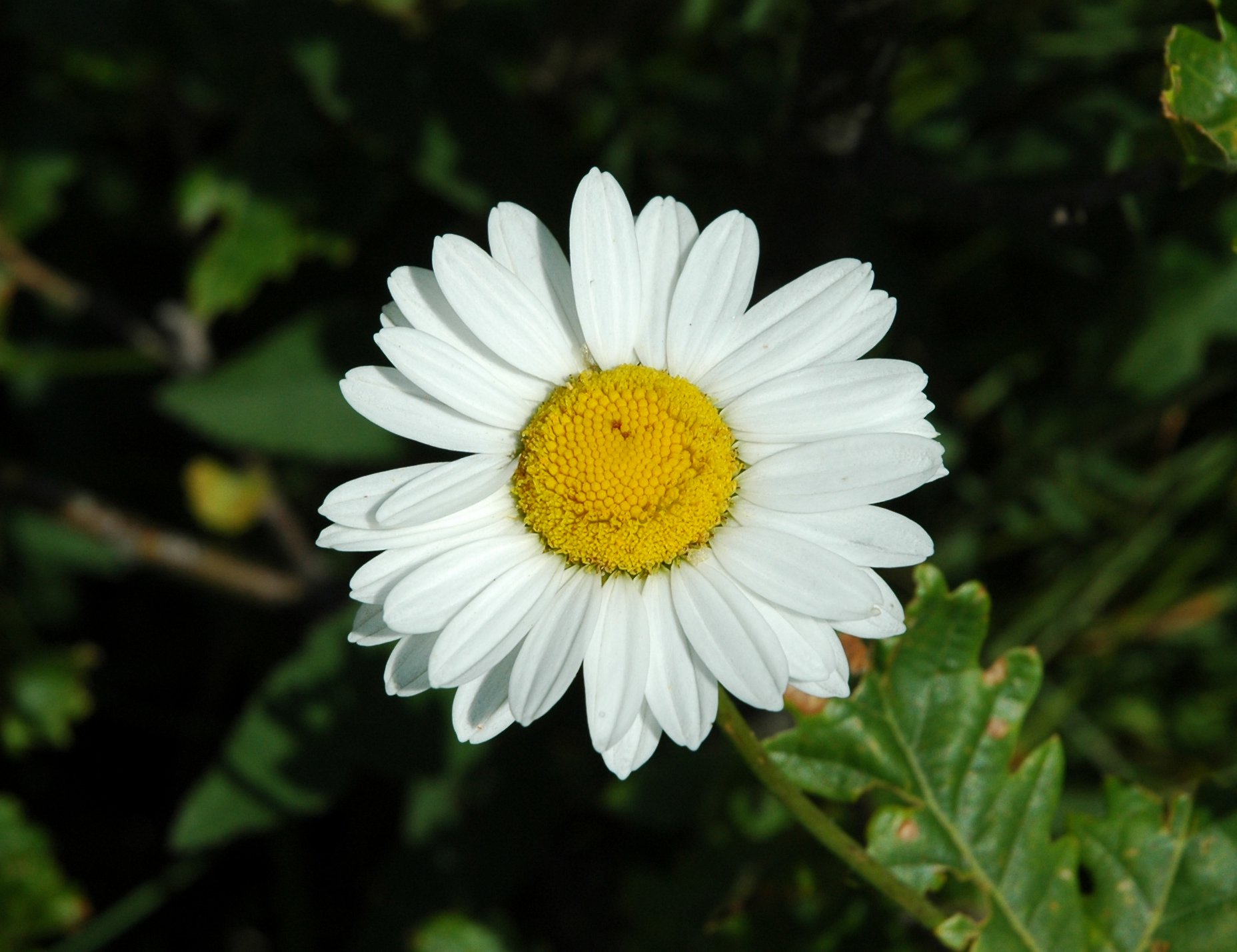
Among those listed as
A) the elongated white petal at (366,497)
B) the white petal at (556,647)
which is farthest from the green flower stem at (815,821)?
the elongated white petal at (366,497)

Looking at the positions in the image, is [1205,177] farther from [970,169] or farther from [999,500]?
[999,500]

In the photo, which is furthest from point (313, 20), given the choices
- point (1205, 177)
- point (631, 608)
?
point (1205, 177)

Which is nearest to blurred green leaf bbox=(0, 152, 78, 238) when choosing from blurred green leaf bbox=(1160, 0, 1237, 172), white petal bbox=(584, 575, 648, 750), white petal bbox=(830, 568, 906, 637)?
white petal bbox=(584, 575, 648, 750)

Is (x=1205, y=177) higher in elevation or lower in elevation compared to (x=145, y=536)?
higher

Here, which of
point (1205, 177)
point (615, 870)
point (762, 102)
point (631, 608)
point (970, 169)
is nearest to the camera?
point (631, 608)

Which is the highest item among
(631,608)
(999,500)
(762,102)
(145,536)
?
(762,102)

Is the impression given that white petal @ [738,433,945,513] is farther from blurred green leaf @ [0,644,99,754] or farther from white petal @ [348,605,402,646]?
blurred green leaf @ [0,644,99,754]

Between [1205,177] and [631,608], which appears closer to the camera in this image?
[631,608]

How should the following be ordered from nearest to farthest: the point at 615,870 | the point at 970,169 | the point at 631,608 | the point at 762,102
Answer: the point at 631,608, the point at 970,169, the point at 762,102, the point at 615,870
